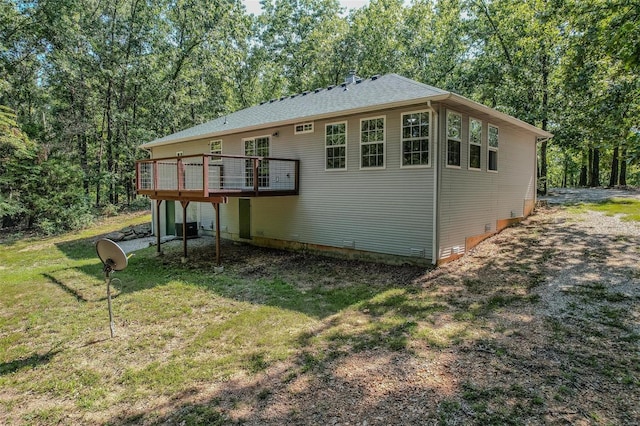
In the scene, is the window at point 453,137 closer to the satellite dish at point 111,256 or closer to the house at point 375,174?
the house at point 375,174

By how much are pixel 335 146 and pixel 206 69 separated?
61.7 feet

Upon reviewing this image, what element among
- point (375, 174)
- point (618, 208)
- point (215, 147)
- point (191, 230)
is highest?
point (215, 147)

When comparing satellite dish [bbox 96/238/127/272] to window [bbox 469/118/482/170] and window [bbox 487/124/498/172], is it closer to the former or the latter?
window [bbox 469/118/482/170]

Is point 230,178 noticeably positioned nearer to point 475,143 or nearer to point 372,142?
point 372,142

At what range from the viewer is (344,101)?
1040 centimetres

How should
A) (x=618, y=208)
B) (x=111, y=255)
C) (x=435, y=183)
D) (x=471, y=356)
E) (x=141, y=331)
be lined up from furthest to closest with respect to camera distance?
(x=618, y=208) < (x=435, y=183) < (x=141, y=331) < (x=111, y=255) < (x=471, y=356)

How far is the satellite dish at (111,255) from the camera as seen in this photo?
5172mm

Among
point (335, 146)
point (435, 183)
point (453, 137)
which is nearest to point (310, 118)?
point (335, 146)

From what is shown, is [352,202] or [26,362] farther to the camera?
[352,202]

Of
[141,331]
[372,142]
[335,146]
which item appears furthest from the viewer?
[335,146]

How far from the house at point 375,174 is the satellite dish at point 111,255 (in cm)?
392

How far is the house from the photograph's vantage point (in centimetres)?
852

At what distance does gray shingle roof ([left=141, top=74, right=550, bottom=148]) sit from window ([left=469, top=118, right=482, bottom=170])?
50 centimetres

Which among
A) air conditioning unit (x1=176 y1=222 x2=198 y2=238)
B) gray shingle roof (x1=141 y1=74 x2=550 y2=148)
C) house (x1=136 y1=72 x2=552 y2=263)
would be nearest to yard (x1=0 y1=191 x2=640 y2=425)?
house (x1=136 y1=72 x2=552 y2=263)
